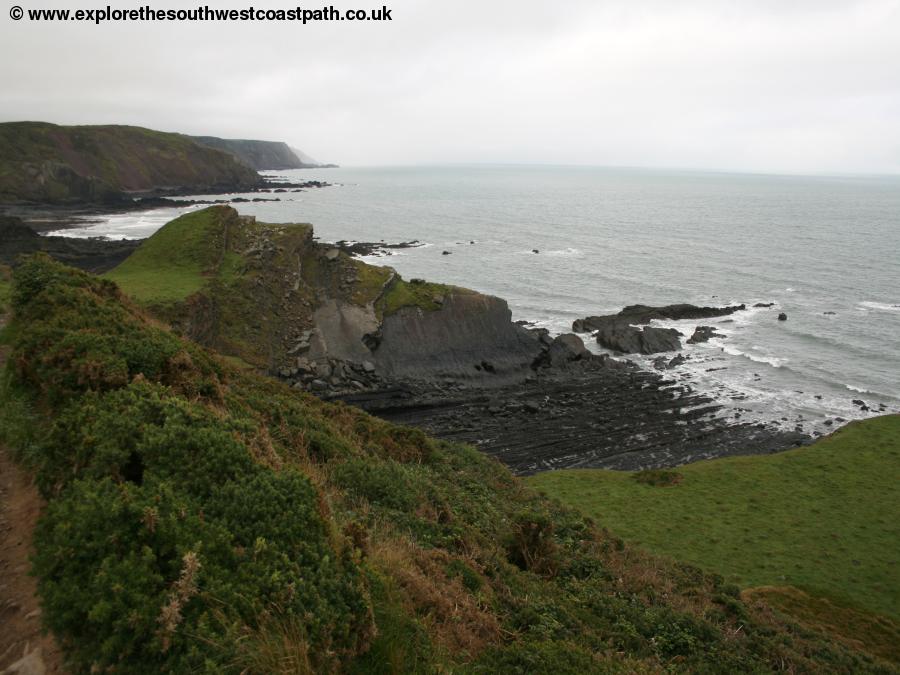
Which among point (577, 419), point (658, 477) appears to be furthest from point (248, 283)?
point (658, 477)

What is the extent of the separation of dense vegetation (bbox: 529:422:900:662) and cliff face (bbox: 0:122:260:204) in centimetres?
12608

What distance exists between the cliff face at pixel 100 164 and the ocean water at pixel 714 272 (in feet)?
67.9

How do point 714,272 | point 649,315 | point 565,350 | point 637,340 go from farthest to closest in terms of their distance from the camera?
point 714,272, point 649,315, point 637,340, point 565,350

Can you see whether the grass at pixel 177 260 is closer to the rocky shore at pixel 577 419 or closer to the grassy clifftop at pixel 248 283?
the grassy clifftop at pixel 248 283

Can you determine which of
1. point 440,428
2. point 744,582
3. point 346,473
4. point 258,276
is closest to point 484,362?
point 440,428

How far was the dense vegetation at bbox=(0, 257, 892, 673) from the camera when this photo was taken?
228 inches

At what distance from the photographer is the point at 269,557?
6762 millimetres

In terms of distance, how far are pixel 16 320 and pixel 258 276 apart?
96.9 ft

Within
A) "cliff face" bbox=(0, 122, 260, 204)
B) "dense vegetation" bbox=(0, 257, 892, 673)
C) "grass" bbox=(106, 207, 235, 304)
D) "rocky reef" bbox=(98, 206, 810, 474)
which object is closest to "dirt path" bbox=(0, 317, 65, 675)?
"dense vegetation" bbox=(0, 257, 892, 673)

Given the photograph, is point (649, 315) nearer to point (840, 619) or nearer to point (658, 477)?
point (658, 477)

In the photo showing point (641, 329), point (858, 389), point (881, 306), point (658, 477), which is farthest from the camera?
point (881, 306)

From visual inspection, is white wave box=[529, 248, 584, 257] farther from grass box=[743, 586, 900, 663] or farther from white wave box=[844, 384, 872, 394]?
grass box=[743, 586, 900, 663]

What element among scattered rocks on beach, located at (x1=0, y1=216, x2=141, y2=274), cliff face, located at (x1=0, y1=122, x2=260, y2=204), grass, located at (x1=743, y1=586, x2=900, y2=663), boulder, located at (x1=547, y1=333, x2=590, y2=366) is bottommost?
grass, located at (x1=743, y1=586, x2=900, y2=663)

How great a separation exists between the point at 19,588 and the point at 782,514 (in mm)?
29614
